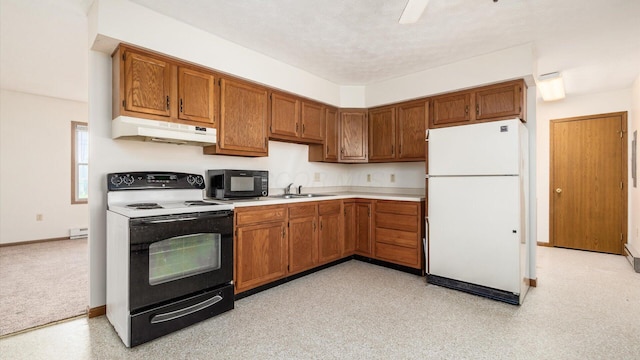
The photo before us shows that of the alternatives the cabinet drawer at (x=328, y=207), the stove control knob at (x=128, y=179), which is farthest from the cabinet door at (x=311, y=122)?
the stove control knob at (x=128, y=179)

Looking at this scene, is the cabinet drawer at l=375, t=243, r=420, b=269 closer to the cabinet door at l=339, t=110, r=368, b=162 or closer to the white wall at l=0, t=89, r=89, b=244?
the cabinet door at l=339, t=110, r=368, b=162

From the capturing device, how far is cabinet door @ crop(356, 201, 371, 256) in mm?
3926

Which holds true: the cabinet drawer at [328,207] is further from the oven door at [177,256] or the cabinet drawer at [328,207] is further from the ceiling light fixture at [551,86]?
the ceiling light fixture at [551,86]

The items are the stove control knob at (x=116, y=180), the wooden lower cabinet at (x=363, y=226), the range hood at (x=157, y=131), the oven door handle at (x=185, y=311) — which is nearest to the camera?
the oven door handle at (x=185, y=311)

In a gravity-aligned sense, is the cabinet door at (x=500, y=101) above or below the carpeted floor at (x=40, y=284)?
above

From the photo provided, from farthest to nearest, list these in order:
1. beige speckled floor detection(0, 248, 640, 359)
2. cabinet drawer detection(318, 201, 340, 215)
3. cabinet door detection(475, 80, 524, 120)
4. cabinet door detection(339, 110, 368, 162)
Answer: cabinet door detection(339, 110, 368, 162) → cabinet drawer detection(318, 201, 340, 215) → cabinet door detection(475, 80, 524, 120) → beige speckled floor detection(0, 248, 640, 359)

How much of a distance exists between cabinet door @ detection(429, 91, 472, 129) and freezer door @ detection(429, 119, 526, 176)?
0.46 metres

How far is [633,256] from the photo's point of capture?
375cm

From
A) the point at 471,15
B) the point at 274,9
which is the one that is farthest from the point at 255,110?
the point at 471,15

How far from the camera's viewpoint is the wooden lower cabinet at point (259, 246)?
9.13 feet

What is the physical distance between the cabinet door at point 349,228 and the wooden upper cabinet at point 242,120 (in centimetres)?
136

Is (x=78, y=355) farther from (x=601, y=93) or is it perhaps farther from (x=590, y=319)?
(x=601, y=93)

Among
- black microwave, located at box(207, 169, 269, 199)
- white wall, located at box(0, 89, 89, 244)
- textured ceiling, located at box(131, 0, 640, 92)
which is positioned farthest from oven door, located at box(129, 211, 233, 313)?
white wall, located at box(0, 89, 89, 244)

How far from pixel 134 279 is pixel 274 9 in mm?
2221
